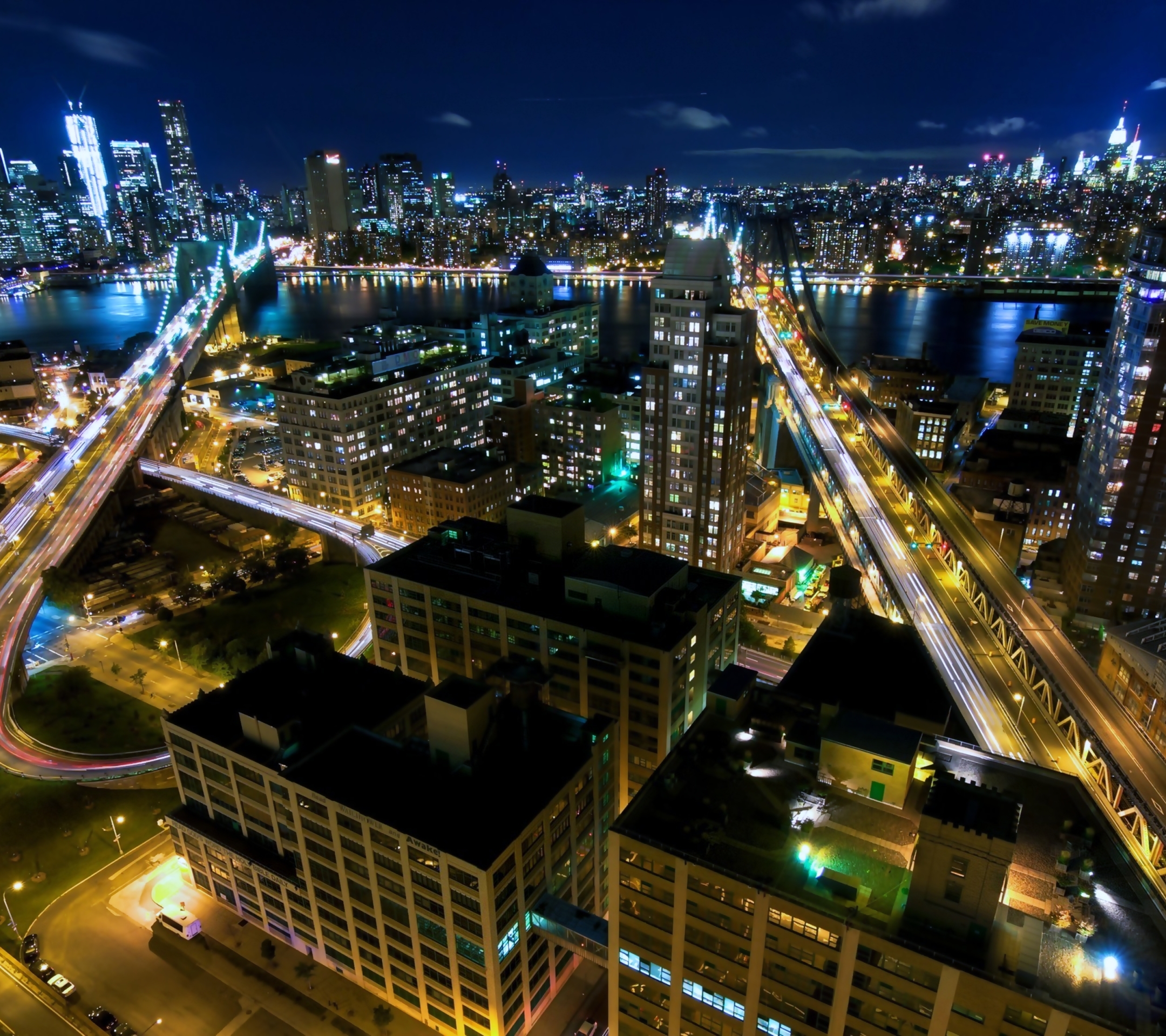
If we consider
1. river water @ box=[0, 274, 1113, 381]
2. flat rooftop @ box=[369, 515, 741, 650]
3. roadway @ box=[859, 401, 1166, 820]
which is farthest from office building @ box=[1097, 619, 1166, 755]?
river water @ box=[0, 274, 1113, 381]

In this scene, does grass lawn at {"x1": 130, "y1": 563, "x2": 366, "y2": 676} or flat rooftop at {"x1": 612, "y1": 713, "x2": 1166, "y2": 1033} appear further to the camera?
grass lawn at {"x1": 130, "y1": 563, "x2": 366, "y2": 676}

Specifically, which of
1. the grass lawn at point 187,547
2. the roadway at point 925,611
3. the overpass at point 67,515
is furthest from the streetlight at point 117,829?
the roadway at point 925,611

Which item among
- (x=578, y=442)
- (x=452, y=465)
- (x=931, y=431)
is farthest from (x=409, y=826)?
(x=931, y=431)

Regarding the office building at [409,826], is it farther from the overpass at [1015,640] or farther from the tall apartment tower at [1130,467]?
the tall apartment tower at [1130,467]

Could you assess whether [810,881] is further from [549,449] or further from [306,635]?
[549,449]

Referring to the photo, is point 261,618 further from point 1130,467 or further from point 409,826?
point 1130,467

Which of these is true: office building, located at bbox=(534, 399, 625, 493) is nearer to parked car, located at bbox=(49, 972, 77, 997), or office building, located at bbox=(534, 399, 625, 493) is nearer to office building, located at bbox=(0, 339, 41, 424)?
parked car, located at bbox=(49, 972, 77, 997)

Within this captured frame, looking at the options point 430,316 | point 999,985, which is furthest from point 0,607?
point 430,316
